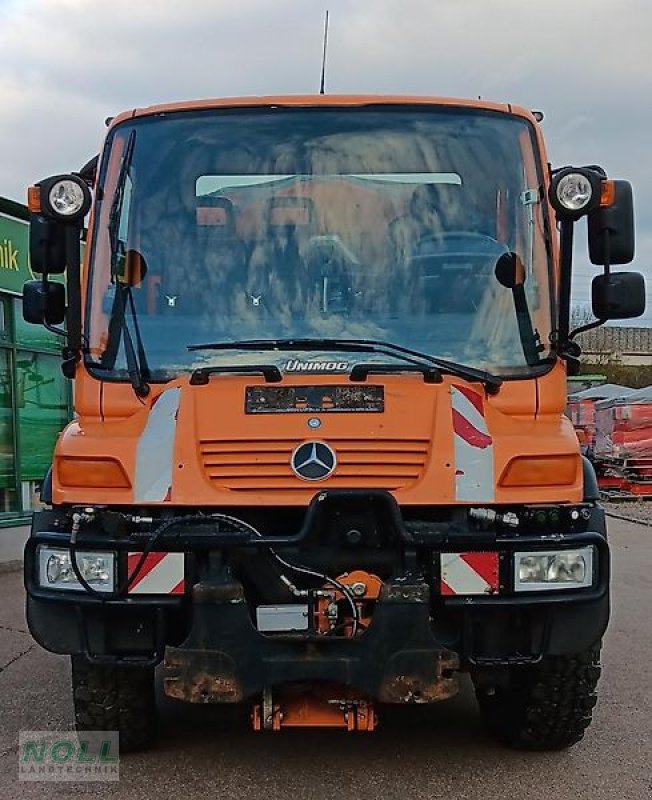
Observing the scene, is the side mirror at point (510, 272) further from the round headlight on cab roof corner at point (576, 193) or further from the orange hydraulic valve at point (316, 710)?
the orange hydraulic valve at point (316, 710)

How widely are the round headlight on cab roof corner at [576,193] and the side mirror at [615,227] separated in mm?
65

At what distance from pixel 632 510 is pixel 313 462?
1705 cm

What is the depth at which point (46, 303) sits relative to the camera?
198 inches

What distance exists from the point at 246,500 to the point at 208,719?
1913mm

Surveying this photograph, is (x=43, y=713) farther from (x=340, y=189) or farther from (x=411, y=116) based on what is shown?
(x=411, y=116)

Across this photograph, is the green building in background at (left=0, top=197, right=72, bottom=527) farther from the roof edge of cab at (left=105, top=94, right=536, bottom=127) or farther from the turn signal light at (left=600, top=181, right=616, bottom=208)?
the turn signal light at (left=600, top=181, right=616, bottom=208)

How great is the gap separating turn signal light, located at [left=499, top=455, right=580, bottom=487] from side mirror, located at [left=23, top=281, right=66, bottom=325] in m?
2.21

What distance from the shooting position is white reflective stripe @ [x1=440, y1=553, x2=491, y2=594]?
4.12m

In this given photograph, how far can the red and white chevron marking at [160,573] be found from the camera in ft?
13.6

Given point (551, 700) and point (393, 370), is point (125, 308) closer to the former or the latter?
point (393, 370)

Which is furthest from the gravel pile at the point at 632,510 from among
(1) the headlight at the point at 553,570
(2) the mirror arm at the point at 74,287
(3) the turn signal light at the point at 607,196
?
(2) the mirror arm at the point at 74,287

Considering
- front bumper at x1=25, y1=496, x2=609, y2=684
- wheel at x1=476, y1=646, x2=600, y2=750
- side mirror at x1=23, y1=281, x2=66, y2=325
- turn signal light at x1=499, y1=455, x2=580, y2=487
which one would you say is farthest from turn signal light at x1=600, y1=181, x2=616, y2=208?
side mirror at x1=23, y1=281, x2=66, y2=325

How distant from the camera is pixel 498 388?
14.9 ft

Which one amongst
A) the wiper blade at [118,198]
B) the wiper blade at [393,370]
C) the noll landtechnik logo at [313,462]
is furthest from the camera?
the wiper blade at [118,198]
